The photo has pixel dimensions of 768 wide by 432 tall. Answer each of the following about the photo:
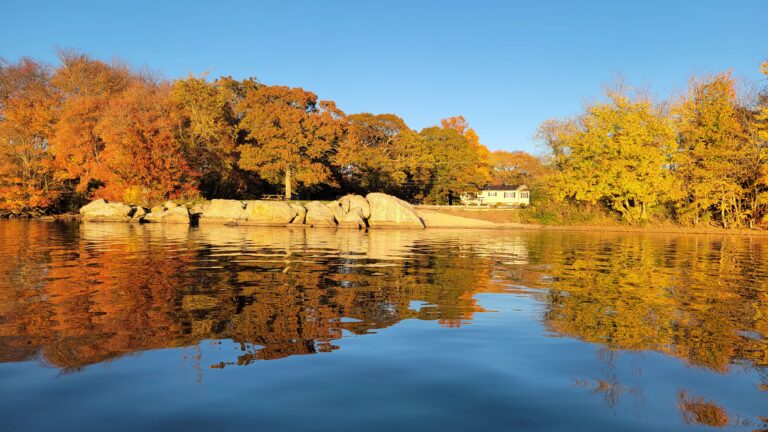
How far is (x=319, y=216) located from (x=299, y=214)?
2.10 metres

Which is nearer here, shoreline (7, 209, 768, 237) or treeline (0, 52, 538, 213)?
shoreline (7, 209, 768, 237)

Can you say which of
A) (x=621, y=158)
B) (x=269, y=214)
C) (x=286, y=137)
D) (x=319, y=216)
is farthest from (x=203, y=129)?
(x=621, y=158)

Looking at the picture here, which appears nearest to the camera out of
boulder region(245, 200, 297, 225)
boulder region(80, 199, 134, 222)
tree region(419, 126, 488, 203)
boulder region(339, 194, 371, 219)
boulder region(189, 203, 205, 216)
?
boulder region(245, 200, 297, 225)

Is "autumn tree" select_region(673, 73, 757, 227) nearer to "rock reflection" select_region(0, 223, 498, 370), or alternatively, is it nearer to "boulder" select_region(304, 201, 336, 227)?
"boulder" select_region(304, 201, 336, 227)

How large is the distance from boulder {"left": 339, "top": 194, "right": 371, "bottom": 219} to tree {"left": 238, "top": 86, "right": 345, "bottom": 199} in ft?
25.9

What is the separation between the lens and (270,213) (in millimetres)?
38844

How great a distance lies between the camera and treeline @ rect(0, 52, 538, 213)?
43.2 metres

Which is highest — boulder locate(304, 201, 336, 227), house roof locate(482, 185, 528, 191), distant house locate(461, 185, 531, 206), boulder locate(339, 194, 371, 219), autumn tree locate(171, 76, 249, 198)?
autumn tree locate(171, 76, 249, 198)

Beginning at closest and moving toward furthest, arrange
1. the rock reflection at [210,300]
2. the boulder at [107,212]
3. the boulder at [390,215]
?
1. the rock reflection at [210,300]
2. the boulder at [390,215]
3. the boulder at [107,212]

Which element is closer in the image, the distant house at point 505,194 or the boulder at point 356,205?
the boulder at point 356,205

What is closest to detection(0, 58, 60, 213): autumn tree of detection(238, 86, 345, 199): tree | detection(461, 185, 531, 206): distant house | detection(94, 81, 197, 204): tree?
detection(94, 81, 197, 204): tree

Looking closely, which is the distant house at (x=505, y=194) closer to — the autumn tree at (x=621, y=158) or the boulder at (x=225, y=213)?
the autumn tree at (x=621, y=158)

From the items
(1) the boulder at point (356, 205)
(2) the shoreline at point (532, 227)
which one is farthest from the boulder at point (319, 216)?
(1) the boulder at point (356, 205)

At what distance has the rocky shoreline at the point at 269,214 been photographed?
127ft
